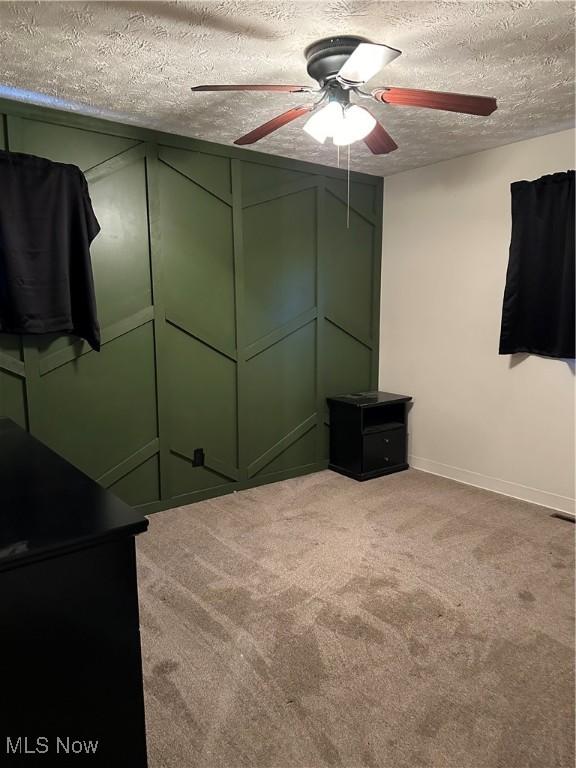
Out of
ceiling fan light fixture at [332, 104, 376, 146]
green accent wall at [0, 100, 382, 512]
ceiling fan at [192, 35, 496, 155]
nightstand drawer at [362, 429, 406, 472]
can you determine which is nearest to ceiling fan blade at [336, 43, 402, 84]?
ceiling fan at [192, 35, 496, 155]

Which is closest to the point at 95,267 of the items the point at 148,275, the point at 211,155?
the point at 148,275

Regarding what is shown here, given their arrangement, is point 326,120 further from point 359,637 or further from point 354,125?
point 359,637

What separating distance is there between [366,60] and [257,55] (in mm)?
671

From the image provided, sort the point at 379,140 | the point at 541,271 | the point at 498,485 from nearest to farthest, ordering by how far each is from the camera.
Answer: the point at 379,140
the point at 541,271
the point at 498,485

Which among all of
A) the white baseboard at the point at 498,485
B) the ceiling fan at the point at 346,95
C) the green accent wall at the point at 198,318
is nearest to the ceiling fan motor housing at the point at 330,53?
the ceiling fan at the point at 346,95

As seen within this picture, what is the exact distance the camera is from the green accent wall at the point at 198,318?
2994mm

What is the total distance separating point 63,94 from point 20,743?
9.24 feet

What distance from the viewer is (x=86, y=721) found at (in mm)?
1088

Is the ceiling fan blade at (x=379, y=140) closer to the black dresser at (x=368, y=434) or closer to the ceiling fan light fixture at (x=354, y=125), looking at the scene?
the ceiling fan light fixture at (x=354, y=125)

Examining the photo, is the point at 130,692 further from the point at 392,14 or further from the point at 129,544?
the point at 392,14

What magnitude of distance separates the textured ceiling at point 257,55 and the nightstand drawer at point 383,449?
7.28ft

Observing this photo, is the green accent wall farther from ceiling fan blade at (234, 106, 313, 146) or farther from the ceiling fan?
the ceiling fan

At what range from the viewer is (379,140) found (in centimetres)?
245

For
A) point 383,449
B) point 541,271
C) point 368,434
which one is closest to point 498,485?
point 383,449
